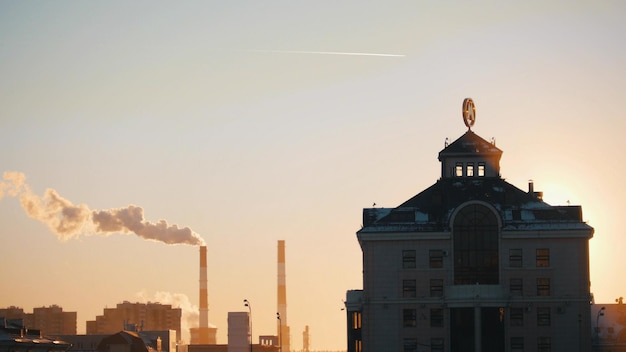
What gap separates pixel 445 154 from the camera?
177 metres

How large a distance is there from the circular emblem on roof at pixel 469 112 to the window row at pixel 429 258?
65.2 feet

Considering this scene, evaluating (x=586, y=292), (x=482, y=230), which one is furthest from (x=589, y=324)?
(x=482, y=230)

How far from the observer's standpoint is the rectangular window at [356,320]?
174 m

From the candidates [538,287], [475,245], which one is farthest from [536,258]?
[475,245]

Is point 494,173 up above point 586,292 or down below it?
above

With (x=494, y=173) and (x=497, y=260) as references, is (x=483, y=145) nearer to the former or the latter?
(x=494, y=173)

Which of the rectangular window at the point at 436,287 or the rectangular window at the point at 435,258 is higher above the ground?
the rectangular window at the point at 435,258

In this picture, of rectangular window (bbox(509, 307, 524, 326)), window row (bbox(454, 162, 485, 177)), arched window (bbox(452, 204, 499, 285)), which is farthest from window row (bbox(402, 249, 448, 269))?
window row (bbox(454, 162, 485, 177))

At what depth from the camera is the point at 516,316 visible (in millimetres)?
166500

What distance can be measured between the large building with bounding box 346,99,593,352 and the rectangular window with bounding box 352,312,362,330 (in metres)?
2.75

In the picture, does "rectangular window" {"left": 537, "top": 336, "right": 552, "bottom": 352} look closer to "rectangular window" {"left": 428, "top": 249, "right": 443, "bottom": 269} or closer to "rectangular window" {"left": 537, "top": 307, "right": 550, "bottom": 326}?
"rectangular window" {"left": 537, "top": 307, "right": 550, "bottom": 326}

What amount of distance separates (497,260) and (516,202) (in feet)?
24.5

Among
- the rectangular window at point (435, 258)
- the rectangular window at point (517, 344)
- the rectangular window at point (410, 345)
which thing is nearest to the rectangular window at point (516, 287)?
the rectangular window at point (517, 344)

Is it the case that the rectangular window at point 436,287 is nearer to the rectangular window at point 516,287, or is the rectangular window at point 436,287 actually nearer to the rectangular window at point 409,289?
the rectangular window at point 409,289
